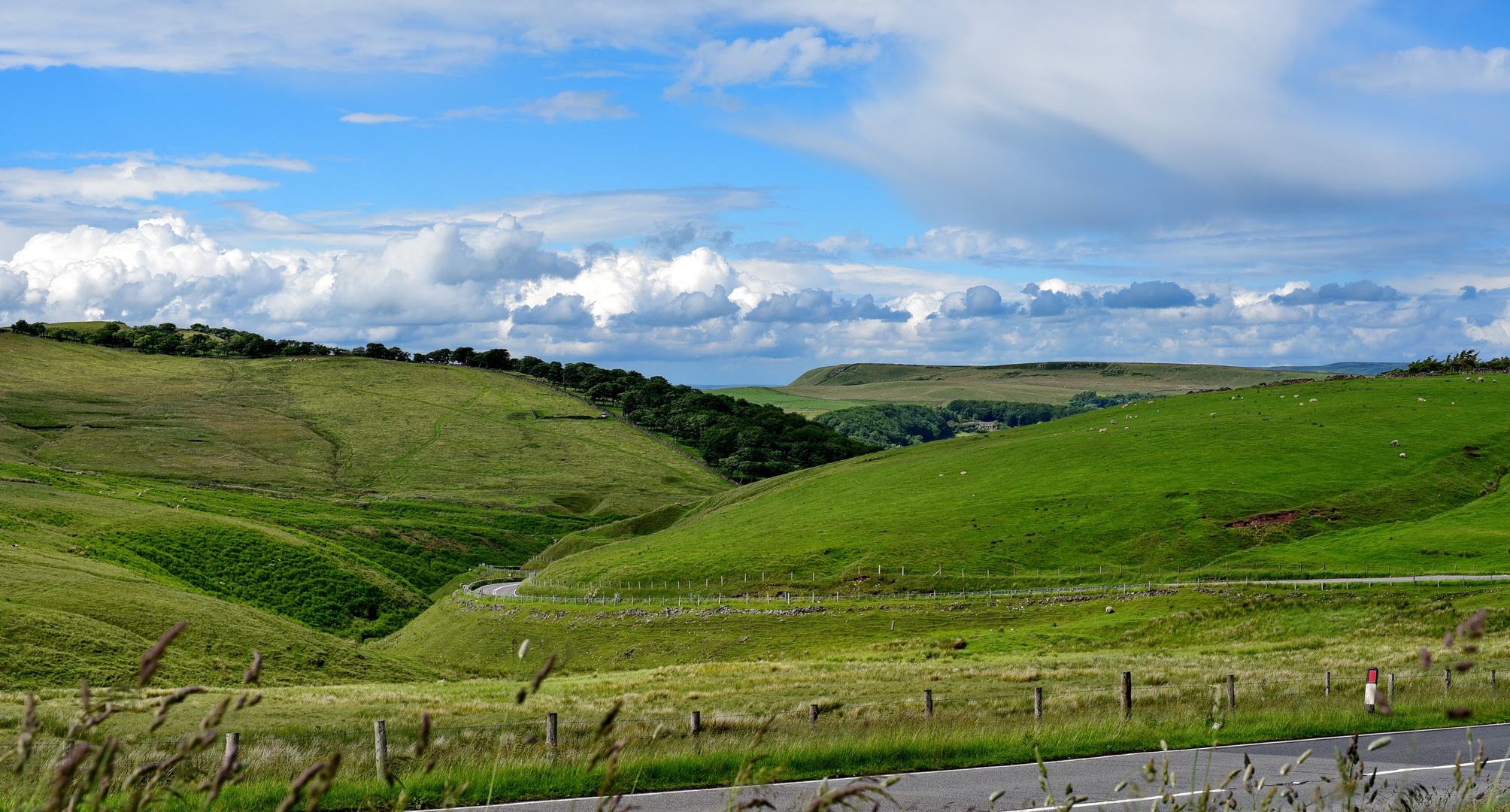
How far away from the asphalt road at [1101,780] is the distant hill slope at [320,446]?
418 ft

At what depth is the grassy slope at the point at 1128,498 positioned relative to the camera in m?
74.9

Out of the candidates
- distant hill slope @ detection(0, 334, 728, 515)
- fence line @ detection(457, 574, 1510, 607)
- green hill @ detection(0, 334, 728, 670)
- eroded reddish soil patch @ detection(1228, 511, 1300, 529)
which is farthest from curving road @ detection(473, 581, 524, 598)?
eroded reddish soil patch @ detection(1228, 511, 1300, 529)

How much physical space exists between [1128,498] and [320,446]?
138 metres

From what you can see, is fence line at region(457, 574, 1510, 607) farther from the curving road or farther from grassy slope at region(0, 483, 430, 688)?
grassy slope at region(0, 483, 430, 688)

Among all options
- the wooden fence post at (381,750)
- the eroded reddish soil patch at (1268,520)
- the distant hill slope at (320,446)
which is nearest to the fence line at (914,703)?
the wooden fence post at (381,750)

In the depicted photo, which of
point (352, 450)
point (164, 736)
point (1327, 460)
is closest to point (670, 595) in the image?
point (164, 736)

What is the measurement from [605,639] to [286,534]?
46216 millimetres

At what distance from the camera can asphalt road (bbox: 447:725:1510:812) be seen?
13.7 m

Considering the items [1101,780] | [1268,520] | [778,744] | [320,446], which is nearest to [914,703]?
[778,744]

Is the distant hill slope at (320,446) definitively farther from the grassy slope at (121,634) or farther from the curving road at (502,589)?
the grassy slope at (121,634)

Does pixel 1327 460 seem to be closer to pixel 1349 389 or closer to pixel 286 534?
pixel 1349 389

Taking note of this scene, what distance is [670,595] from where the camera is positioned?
7612 centimetres

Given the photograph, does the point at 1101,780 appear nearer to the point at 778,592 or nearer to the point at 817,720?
the point at 817,720

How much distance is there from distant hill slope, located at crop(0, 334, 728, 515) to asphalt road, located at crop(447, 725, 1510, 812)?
12751cm
